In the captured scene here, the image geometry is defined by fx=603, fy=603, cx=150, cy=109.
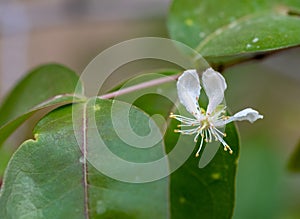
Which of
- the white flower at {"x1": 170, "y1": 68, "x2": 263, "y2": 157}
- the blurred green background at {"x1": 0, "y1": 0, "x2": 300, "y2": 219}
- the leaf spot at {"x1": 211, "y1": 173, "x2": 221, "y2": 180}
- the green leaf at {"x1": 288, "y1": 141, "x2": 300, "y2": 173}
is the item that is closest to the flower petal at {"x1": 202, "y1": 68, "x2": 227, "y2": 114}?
Answer: the white flower at {"x1": 170, "y1": 68, "x2": 263, "y2": 157}

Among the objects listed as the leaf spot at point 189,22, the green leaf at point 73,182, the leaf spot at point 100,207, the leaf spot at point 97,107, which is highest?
the leaf spot at point 189,22

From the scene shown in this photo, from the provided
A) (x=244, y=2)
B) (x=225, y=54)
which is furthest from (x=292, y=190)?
(x=225, y=54)

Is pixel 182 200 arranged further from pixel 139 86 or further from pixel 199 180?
pixel 139 86

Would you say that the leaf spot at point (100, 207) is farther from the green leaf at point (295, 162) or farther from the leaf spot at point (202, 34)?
the green leaf at point (295, 162)

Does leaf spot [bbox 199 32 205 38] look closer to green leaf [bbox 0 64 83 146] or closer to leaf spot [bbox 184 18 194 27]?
leaf spot [bbox 184 18 194 27]

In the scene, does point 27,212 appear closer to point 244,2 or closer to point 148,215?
point 148,215

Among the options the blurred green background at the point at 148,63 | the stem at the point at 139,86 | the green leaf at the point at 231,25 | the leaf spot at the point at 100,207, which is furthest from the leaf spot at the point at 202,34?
the blurred green background at the point at 148,63
